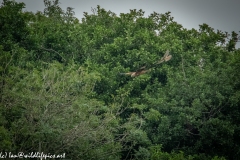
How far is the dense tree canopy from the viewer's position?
9203 mm

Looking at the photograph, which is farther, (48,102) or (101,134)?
(101,134)

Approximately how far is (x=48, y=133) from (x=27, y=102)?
106 cm

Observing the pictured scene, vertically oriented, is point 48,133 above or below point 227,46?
below

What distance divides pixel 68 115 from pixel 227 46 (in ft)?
34.9

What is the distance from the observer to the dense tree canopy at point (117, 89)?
9203mm

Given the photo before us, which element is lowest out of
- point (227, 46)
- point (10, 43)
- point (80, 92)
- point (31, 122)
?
point (31, 122)

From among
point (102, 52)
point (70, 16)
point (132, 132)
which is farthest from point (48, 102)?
point (70, 16)

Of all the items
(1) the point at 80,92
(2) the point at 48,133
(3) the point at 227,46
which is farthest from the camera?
(3) the point at 227,46

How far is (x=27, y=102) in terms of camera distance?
29.9 feet

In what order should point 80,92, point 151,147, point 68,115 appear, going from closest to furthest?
point 68,115
point 80,92
point 151,147

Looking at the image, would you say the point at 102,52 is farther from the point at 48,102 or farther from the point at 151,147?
the point at 48,102

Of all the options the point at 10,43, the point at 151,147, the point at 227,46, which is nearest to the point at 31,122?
the point at 151,147

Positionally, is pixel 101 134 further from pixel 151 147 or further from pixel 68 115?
pixel 151 147

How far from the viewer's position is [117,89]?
15031 mm
